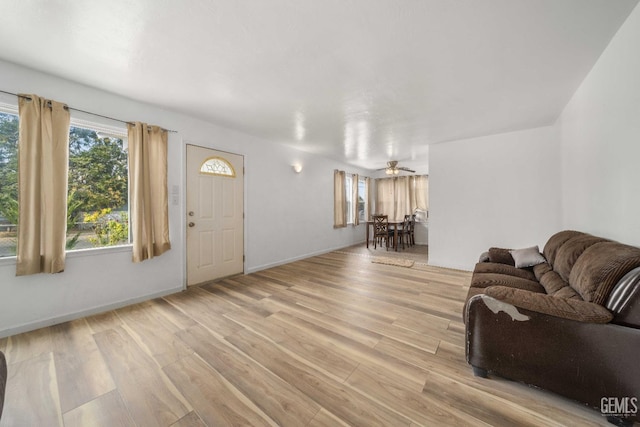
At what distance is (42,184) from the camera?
2146 mm

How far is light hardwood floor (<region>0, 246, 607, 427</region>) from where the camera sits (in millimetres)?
1286

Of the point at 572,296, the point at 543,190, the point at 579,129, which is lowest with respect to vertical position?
the point at 572,296

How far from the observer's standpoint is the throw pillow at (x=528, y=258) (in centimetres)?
254

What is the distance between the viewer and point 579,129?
8.23 ft

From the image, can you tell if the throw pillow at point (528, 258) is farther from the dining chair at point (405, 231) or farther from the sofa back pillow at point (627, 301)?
the dining chair at point (405, 231)

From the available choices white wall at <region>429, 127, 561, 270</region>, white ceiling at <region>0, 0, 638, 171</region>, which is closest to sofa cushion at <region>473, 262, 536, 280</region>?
white wall at <region>429, 127, 561, 270</region>

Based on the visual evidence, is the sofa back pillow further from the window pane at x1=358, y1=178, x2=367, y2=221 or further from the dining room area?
the window pane at x1=358, y1=178, x2=367, y2=221

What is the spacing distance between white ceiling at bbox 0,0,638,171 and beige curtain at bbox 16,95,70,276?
28cm

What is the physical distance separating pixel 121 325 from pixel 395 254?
495cm

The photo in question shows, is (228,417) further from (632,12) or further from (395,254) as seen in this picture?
(395,254)

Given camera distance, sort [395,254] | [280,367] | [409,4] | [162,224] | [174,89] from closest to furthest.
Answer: [409,4] < [280,367] < [174,89] < [162,224] < [395,254]

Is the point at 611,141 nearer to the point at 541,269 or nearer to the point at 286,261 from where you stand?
the point at 541,269

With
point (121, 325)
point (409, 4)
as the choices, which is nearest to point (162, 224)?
point (121, 325)

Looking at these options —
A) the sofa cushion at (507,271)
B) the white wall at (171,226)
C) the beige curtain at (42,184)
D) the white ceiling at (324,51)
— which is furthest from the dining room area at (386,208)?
the beige curtain at (42,184)
